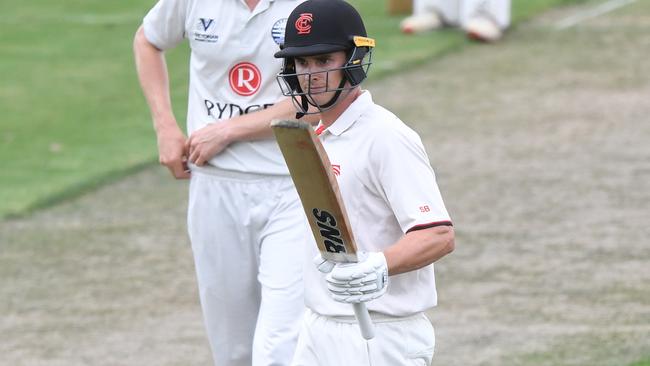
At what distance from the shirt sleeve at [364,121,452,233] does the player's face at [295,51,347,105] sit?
0.25 m

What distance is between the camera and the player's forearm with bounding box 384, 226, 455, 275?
14.3 ft

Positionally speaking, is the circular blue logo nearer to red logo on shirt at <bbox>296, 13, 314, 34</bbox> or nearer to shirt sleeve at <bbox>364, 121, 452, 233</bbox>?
red logo on shirt at <bbox>296, 13, 314, 34</bbox>

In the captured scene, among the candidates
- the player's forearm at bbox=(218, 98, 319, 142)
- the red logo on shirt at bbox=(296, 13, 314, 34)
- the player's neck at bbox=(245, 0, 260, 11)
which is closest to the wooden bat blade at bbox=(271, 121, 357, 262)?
the red logo on shirt at bbox=(296, 13, 314, 34)

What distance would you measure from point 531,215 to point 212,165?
482cm

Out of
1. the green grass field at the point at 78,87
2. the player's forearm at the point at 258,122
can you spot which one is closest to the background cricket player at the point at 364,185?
the player's forearm at the point at 258,122

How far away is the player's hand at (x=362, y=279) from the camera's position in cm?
427

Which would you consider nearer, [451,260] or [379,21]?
[451,260]

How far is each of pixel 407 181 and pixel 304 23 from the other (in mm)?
646

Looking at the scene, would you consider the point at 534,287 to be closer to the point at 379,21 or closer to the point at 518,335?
the point at 518,335

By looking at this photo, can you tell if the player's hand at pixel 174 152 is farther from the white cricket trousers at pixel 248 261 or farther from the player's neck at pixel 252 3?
the player's neck at pixel 252 3

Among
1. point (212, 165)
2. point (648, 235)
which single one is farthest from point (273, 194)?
→ point (648, 235)

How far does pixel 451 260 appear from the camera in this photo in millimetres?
9398

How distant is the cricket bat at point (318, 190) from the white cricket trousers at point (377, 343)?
218 millimetres

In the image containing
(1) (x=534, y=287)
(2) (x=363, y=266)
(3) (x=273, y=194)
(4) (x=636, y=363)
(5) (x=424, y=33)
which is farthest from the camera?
(5) (x=424, y=33)
